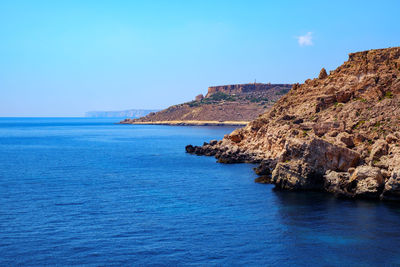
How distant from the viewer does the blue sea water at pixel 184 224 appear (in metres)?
26.4

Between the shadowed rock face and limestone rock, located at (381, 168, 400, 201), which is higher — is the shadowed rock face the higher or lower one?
the higher one

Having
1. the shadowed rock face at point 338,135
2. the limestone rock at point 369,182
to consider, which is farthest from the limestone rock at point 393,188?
the limestone rock at point 369,182

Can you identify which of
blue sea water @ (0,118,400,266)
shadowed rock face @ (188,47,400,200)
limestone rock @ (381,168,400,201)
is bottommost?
blue sea water @ (0,118,400,266)

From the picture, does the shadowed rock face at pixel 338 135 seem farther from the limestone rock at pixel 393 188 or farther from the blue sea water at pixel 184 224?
the blue sea water at pixel 184 224

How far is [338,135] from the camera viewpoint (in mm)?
50625

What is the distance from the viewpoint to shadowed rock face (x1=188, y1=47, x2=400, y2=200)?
4203cm

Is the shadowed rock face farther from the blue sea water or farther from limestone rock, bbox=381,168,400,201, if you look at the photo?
the blue sea water

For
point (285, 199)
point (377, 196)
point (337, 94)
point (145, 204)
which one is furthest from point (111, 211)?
point (337, 94)

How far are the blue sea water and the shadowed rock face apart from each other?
242cm

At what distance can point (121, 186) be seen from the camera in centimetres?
4881

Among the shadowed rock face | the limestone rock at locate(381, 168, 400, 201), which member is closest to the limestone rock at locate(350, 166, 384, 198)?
the shadowed rock face

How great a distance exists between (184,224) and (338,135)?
2569 cm

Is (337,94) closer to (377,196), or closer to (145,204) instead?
(377,196)

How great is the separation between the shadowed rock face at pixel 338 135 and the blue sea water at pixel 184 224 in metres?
2.42
